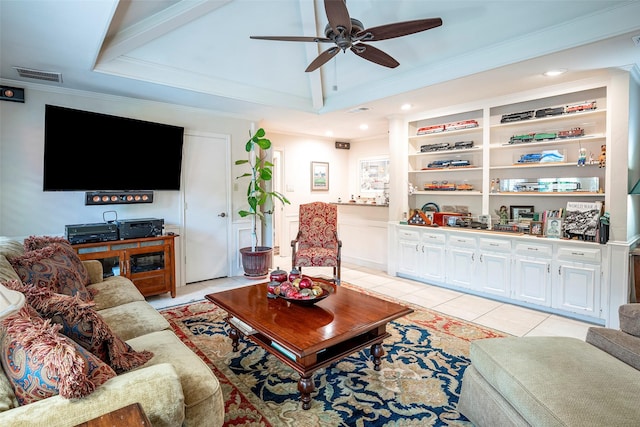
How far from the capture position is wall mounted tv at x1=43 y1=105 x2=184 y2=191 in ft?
10.8

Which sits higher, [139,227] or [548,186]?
[548,186]

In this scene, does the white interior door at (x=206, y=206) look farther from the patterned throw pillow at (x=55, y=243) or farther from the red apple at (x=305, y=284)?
the red apple at (x=305, y=284)

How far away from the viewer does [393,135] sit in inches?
191

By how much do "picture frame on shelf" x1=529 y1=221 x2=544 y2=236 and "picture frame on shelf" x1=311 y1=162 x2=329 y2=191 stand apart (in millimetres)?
4054

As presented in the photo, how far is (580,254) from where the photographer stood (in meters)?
3.25

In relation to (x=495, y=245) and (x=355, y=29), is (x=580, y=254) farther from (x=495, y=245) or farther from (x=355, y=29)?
(x=355, y=29)

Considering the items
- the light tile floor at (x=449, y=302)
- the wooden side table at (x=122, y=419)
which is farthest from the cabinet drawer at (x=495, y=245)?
the wooden side table at (x=122, y=419)

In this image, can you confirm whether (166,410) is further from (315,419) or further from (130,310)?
(130,310)

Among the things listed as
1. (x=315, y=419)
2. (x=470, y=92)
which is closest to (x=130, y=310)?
(x=315, y=419)

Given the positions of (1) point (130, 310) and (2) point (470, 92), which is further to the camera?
(2) point (470, 92)

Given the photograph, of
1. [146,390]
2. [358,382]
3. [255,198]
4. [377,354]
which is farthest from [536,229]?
[146,390]

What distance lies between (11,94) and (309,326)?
369cm

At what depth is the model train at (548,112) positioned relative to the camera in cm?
341

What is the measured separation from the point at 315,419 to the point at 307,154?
Result: 5.36m
